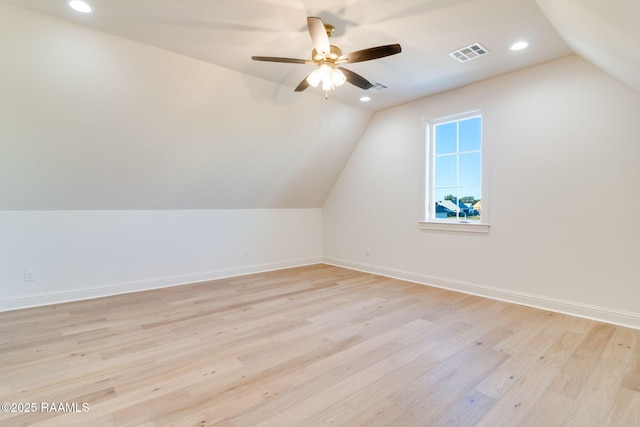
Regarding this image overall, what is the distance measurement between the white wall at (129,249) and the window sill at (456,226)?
248cm

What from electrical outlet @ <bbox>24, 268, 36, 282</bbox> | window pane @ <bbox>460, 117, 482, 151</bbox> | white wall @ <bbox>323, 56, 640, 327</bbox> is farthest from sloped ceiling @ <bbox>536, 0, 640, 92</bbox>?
electrical outlet @ <bbox>24, 268, 36, 282</bbox>

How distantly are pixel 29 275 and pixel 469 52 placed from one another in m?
5.29

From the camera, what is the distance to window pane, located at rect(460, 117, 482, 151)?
13.1 feet

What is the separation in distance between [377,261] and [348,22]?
3541mm

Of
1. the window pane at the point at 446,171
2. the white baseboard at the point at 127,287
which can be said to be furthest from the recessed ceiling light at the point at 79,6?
the window pane at the point at 446,171

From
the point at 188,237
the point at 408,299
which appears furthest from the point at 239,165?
the point at 408,299

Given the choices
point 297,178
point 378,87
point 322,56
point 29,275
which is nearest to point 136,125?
point 29,275

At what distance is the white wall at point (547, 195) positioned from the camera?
294 cm

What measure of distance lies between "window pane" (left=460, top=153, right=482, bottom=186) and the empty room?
0.12ft

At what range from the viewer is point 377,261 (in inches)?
201

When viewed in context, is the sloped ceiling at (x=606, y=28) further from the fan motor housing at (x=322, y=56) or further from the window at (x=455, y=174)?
the window at (x=455, y=174)

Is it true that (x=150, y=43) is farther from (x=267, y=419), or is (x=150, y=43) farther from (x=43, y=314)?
(x=267, y=419)

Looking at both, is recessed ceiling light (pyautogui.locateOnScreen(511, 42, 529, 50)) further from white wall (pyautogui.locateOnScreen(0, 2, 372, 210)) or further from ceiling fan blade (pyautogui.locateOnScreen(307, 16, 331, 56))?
white wall (pyautogui.locateOnScreen(0, 2, 372, 210))

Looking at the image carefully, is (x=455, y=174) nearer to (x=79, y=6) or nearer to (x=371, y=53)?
(x=371, y=53)
